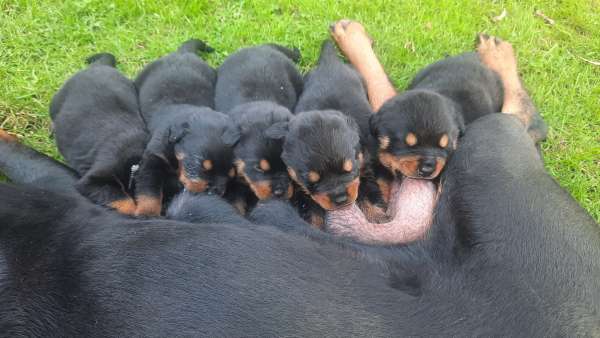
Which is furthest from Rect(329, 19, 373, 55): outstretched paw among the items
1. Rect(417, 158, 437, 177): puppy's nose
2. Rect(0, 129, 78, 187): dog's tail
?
Rect(0, 129, 78, 187): dog's tail

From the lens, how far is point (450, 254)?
2.36 meters

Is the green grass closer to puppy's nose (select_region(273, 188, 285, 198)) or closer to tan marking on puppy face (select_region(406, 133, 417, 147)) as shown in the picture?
tan marking on puppy face (select_region(406, 133, 417, 147))

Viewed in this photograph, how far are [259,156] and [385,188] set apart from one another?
3.89ft

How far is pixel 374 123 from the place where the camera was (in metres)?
3.38

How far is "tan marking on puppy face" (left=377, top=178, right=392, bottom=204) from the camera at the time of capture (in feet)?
11.4

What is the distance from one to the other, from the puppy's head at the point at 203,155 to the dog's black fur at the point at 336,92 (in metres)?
0.99

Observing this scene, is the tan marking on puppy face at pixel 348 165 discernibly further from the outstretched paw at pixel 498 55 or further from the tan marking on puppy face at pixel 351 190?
the outstretched paw at pixel 498 55

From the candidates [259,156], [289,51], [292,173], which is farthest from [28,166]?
[289,51]

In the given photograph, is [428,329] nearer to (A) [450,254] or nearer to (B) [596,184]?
(A) [450,254]

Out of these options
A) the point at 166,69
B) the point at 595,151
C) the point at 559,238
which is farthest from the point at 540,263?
the point at 166,69

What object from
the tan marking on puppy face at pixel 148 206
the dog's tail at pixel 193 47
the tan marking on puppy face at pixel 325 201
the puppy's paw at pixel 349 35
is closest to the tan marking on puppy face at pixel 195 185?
the tan marking on puppy face at pixel 148 206

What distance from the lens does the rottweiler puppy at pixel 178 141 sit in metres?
3.19

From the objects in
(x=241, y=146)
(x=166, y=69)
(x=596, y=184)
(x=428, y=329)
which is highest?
(x=166, y=69)

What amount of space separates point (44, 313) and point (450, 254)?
87.5 inches
